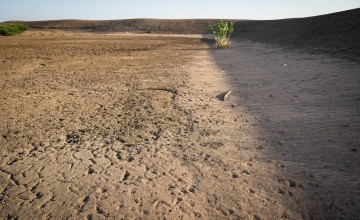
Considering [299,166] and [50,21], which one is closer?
[299,166]

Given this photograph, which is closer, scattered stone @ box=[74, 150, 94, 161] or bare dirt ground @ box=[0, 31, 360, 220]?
bare dirt ground @ box=[0, 31, 360, 220]

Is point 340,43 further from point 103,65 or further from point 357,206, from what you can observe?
point 357,206

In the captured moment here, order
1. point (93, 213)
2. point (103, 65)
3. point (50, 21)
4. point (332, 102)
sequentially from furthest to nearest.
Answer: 1. point (50, 21)
2. point (103, 65)
3. point (332, 102)
4. point (93, 213)

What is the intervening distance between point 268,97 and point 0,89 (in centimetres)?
427

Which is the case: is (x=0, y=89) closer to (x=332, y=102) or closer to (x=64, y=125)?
(x=64, y=125)

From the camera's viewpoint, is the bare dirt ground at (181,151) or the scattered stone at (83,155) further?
the scattered stone at (83,155)

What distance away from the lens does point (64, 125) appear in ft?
9.90

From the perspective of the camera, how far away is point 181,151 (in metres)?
2.44

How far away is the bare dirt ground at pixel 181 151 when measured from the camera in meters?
1.79

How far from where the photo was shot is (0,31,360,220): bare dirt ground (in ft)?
5.87

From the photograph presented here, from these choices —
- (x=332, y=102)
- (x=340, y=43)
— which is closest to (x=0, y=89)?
(x=332, y=102)

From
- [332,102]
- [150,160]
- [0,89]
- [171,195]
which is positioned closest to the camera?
[171,195]

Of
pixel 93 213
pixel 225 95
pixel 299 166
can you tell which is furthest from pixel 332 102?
pixel 93 213

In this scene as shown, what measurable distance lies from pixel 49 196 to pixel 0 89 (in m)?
3.49
